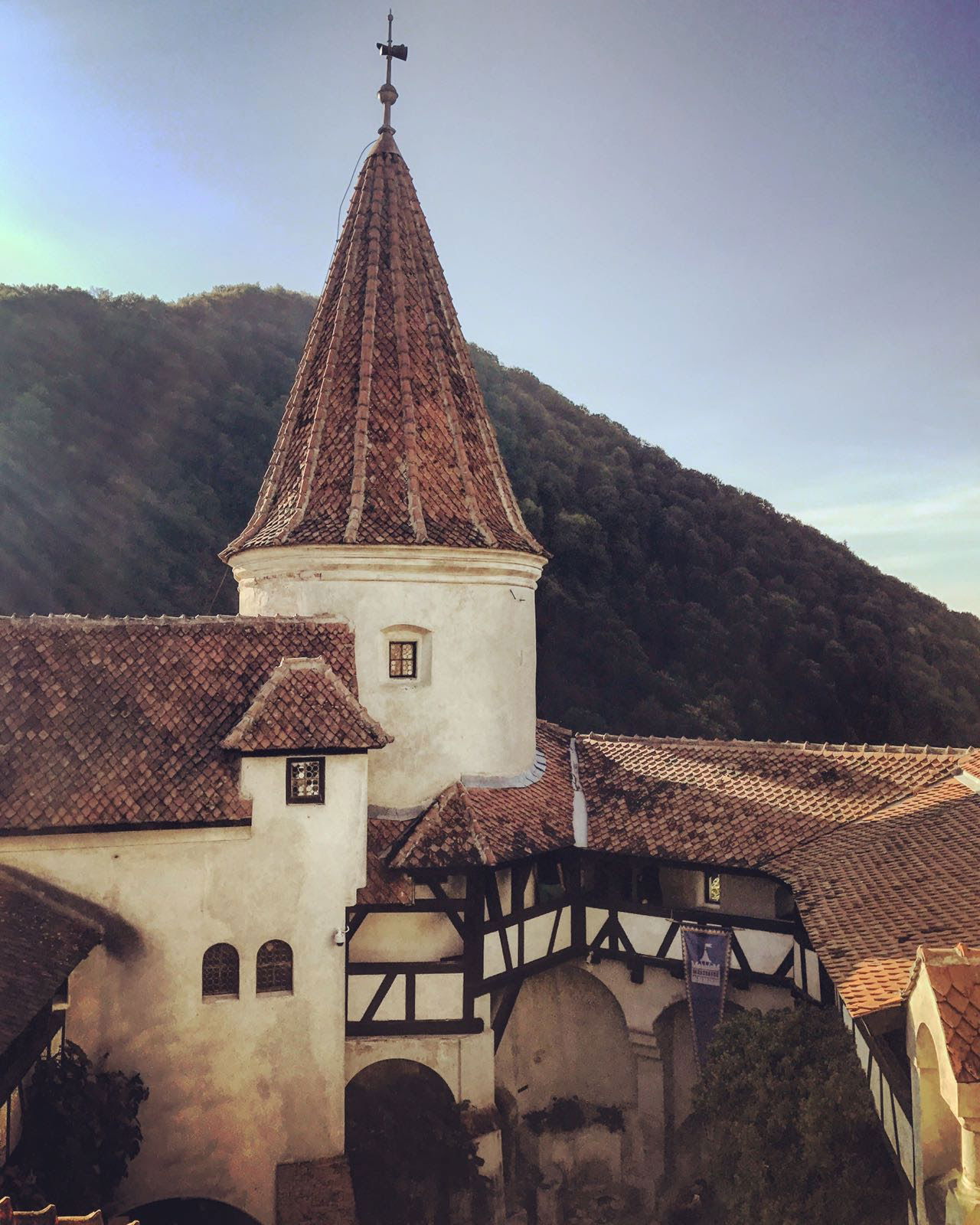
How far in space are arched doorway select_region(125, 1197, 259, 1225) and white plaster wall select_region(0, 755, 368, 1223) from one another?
18cm

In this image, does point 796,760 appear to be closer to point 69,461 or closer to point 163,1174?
point 163,1174

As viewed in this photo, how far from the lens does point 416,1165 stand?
16.0 m

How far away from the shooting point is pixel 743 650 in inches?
1713

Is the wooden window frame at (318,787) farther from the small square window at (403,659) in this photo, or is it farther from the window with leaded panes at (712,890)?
the window with leaded panes at (712,890)

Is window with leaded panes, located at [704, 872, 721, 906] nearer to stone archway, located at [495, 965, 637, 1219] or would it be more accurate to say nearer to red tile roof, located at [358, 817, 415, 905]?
stone archway, located at [495, 965, 637, 1219]

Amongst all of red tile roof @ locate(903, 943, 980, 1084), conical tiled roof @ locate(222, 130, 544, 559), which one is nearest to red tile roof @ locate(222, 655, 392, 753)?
conical tiled roof @ locate(222, 130, 544, 559)

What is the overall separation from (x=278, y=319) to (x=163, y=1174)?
55.3 meters

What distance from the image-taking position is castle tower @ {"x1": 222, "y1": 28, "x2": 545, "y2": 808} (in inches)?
667

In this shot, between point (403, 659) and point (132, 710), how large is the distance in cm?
461

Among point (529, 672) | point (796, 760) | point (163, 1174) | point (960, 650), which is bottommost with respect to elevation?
point (163, 1174)

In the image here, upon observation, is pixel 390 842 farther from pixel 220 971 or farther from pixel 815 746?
pixel 815 746

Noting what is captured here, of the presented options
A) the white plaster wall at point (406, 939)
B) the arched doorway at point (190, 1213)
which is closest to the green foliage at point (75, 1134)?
the arched doorway at point (190, 1213)

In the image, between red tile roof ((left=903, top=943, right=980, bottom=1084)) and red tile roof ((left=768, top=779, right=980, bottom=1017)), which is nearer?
red tile roof ((left=903, top=943, right=980, bottom=1084))

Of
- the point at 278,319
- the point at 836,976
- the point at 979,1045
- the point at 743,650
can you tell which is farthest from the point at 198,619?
the point at 278,319
